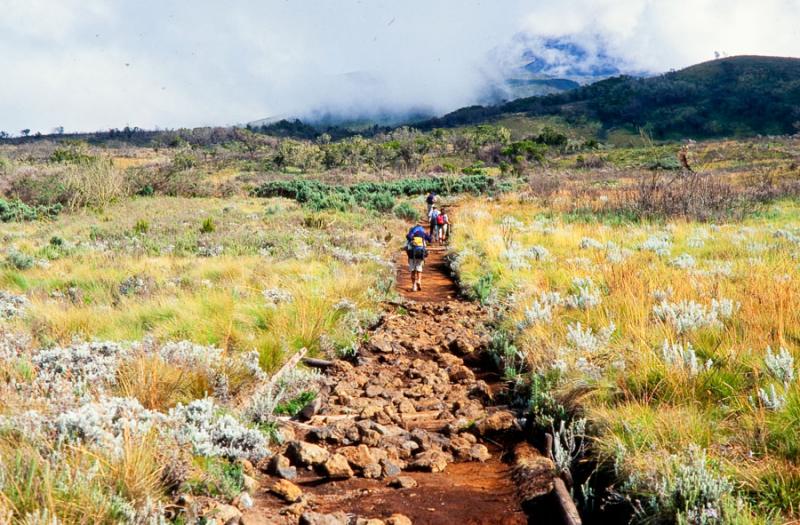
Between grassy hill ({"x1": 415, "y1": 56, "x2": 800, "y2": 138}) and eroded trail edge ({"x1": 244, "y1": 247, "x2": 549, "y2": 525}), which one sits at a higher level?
grassy hill ({"x1": 415, "y1": 56, "x2": 800, "y2": 138})

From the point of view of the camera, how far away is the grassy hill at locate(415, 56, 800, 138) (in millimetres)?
90875

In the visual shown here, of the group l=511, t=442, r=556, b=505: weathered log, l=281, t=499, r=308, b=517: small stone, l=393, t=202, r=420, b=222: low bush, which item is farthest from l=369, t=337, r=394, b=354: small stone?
l=393, t=202, r=420, b=222: low bush

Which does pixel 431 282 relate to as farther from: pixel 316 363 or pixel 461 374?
pixel 316 363

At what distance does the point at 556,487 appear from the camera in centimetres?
286

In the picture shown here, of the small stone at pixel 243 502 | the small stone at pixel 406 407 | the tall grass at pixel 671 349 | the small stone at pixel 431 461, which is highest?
the tall grass at pixel 671 349

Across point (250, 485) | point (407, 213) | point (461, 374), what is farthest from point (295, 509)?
point (407, 213)

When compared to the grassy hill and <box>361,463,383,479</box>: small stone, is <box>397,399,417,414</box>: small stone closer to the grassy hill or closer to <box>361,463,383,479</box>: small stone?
<box>361,463,383,479</box>: small stone

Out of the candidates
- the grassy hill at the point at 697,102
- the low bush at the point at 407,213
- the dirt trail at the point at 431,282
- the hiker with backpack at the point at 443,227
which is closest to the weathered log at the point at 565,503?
the dirt trail at the point at 431,282

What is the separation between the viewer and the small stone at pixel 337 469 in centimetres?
331

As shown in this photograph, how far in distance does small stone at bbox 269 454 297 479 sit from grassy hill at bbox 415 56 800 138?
9401cm

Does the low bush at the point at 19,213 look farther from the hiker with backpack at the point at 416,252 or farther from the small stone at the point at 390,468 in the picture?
the small stone at the point at 390,468

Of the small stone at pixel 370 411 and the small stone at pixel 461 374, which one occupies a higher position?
the small stone at pixel 370 411

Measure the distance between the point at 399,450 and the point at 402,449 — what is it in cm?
3

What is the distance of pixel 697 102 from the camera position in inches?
4080
